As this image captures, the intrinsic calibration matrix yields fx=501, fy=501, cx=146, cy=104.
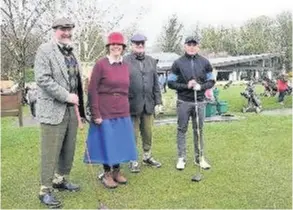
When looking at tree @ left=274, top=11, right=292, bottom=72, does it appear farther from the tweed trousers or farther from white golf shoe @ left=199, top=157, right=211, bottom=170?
the tweed trousers

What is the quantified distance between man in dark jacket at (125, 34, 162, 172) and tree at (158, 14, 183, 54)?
58.3m

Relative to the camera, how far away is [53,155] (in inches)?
192

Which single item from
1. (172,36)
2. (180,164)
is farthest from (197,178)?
(172,36)

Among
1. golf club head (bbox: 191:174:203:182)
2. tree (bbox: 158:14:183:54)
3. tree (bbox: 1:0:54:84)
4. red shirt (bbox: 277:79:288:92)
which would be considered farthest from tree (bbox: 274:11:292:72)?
golf club head (bbox: 191:174:203:182)

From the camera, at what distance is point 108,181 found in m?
5.51

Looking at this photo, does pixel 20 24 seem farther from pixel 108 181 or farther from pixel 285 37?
pixel 285 37

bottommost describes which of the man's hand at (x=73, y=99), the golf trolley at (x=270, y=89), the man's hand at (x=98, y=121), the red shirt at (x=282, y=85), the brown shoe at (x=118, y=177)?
the golf trolley at (x=270, y=89)

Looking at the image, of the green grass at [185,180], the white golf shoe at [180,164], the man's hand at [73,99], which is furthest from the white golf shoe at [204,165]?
the man's hand at [73,99]

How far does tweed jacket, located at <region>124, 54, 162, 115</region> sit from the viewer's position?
19.9 ft

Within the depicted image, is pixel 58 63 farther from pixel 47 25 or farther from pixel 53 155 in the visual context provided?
pixel 47 25

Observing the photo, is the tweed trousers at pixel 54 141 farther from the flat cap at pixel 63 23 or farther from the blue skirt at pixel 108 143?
the flat cap at pixel 63 23

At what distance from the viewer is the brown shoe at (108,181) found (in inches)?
216

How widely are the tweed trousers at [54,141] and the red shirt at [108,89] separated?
0.41m

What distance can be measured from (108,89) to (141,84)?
755mm
